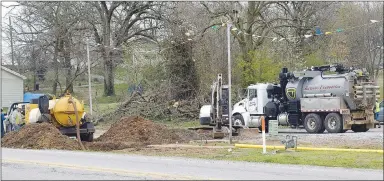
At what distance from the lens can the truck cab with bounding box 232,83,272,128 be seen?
99.0 ft

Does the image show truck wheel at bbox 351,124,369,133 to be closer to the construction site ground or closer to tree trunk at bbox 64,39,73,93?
the construction site ground

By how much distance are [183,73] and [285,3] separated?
28.2 ft

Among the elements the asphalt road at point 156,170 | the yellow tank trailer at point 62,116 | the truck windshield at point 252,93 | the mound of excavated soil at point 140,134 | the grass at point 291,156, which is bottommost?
the grass at point 291,156

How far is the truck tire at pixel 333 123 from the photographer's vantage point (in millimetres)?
26578

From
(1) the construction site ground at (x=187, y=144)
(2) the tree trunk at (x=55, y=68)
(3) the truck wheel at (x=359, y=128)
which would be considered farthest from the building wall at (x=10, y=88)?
(3) the truck wheel at (x=359, y=128)

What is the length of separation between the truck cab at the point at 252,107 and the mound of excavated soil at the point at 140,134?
6.10m

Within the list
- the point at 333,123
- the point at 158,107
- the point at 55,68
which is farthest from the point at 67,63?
the point at 333,123

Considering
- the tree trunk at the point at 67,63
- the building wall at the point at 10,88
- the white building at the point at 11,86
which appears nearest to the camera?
the tree trunk at the point at 67,63

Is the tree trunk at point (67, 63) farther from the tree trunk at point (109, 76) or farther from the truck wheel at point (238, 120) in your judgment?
the truck wheel at point (238, 120)

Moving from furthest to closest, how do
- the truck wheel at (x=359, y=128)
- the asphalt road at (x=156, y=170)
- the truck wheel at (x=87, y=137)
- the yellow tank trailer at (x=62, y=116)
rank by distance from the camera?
the truck wheel at (x=359, y=128)
the truck wheel at (x=87, y=137)
the yellow tank trailer at (x=62, y=116)
the asphalt road at (x=156, y=170)

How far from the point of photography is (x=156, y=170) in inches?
519

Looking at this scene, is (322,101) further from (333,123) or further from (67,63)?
(67,63)

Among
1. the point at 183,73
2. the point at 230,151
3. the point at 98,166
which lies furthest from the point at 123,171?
the point at 183,73

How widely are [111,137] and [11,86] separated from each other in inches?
1266
